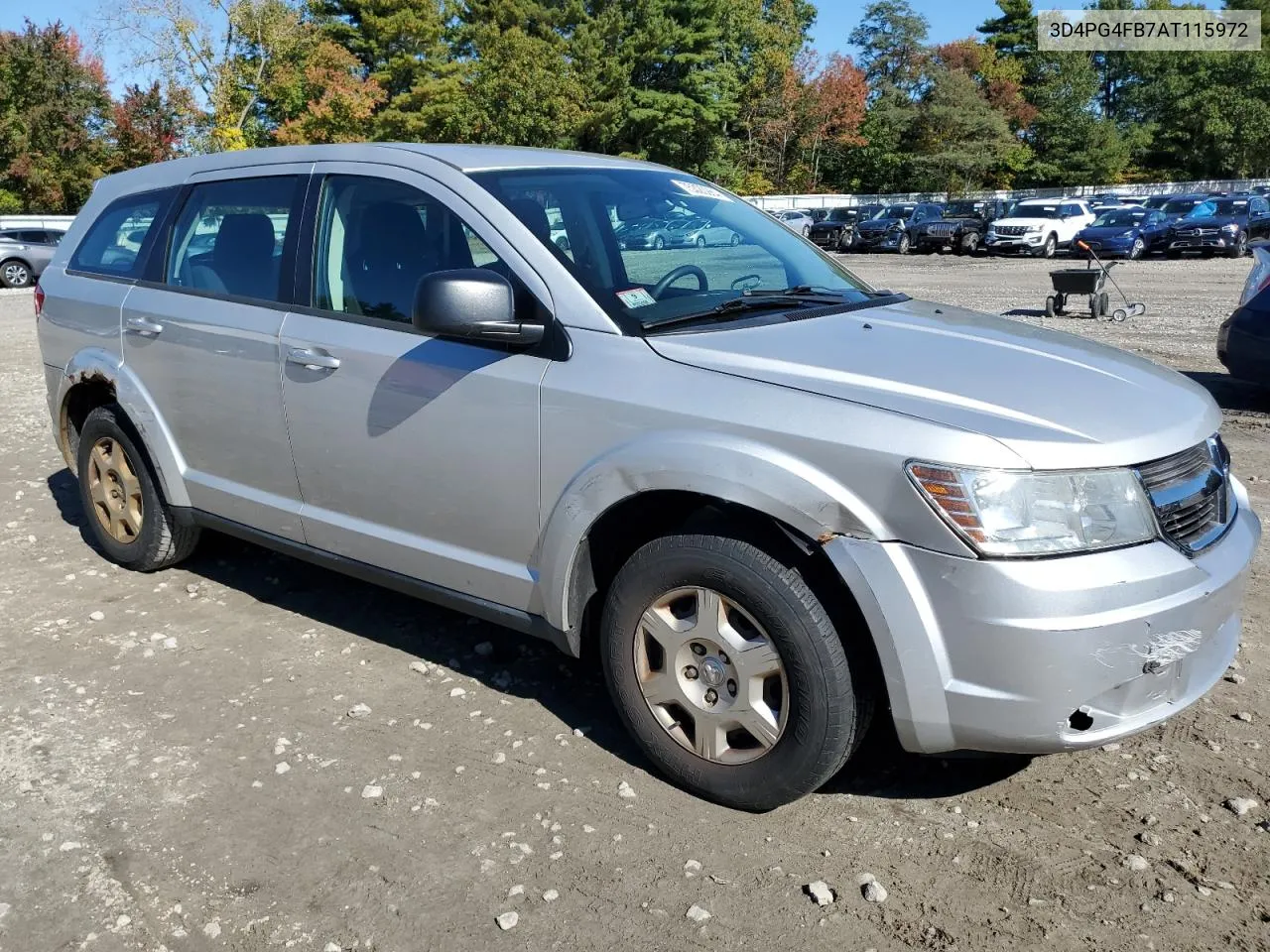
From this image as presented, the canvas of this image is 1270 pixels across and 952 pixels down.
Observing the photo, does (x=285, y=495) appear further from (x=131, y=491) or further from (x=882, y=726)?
(x=882, y=726)

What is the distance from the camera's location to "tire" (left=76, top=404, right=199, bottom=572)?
491 centimetres

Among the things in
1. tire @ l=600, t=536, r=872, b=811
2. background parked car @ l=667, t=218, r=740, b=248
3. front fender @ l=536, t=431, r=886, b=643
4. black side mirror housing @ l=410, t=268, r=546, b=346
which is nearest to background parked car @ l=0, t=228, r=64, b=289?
background parked car @ l=667, t=218, r=740, b=248

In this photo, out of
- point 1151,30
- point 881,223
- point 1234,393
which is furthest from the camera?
point 1151,30

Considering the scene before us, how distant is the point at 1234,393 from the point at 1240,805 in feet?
23.5

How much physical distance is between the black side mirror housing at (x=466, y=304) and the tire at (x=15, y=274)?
26.8 m

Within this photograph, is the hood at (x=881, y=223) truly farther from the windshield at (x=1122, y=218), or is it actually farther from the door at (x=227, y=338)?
the door at (x=227, y=338)

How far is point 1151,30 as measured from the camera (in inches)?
3007

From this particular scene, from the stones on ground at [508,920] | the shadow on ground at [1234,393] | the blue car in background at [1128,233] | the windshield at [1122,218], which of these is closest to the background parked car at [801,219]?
the windshield at [1122,218]

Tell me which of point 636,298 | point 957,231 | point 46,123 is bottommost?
point 957,231

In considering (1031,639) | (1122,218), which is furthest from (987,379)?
(1122,218)

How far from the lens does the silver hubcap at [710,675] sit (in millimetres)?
3018

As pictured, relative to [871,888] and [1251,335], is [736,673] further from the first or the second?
[1251,335]

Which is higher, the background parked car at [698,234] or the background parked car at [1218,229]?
the background parked car at [698,234]

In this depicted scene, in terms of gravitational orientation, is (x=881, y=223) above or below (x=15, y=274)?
below
